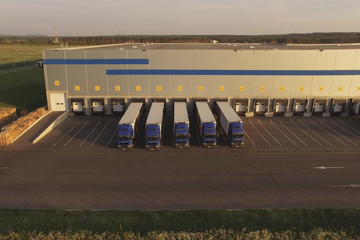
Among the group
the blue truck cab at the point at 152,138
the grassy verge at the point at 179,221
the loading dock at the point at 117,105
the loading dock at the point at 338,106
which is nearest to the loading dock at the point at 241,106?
the loading dock at the point at 338,106

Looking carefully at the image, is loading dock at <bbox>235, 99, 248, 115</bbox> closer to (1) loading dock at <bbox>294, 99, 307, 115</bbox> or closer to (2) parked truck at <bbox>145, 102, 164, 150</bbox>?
(1) loading dock at <bbox>294, 99, 307, 115</bbox>

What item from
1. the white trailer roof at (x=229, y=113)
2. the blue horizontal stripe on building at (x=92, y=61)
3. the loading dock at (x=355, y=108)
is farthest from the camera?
the loading dock at (x=355, y=108)

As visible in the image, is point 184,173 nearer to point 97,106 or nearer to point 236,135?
point 236,135

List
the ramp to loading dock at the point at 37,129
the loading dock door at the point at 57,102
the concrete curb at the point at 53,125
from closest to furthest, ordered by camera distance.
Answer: the ramp to loading dock at the point at 37,129
the concrete curb at the point at 53,125
the loading dock door at the point at 57,102

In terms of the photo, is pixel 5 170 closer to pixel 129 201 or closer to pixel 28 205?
pixel 28 205

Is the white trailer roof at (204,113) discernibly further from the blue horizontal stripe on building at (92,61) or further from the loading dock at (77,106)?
the loading dock at (77,106)

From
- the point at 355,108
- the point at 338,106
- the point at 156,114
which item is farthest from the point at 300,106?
the point at 156,114

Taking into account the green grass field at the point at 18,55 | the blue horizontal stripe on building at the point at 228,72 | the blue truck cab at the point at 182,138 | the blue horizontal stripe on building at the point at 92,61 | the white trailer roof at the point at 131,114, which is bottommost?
the blue truck cab at the point at 182,138
